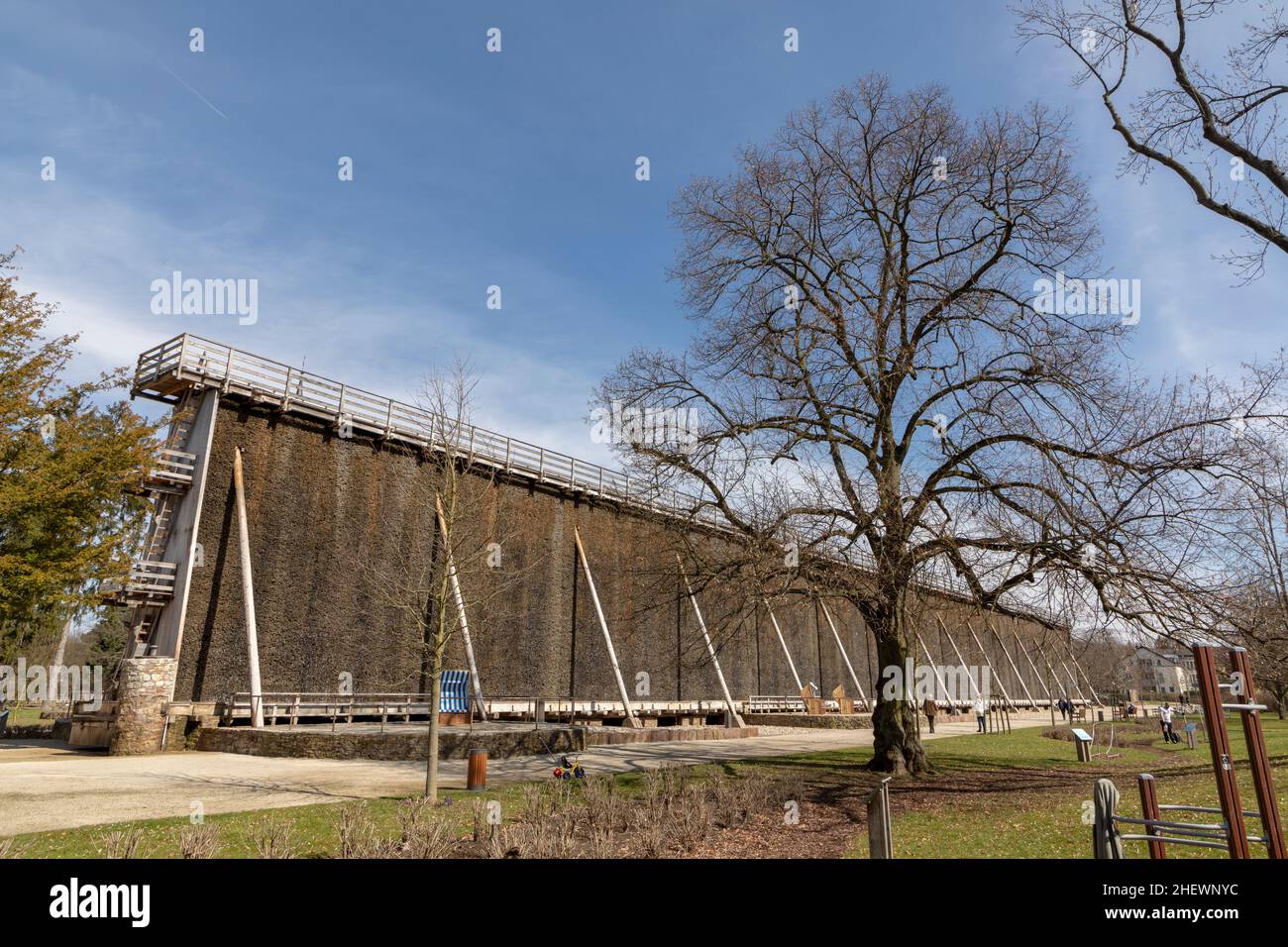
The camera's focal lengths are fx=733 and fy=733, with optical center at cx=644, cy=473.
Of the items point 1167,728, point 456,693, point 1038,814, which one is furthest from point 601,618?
point 1167,728

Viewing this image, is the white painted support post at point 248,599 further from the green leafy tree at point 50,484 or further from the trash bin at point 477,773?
the trash bin at point 477,773

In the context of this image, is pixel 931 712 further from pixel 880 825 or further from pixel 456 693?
pixel 880 825

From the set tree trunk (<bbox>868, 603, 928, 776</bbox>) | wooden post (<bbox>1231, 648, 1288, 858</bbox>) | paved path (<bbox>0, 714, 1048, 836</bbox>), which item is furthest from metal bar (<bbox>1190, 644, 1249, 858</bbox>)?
paved path (<bbox>0, 714, 1048, 836</bbox>)

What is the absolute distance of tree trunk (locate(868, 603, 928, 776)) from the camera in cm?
1745

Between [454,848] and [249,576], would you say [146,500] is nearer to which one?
[249,576]

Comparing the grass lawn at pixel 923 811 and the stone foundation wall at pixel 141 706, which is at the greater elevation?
the stone foundation wall at pixel 141 706

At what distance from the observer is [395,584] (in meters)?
17.2

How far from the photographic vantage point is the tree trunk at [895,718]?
1745cm

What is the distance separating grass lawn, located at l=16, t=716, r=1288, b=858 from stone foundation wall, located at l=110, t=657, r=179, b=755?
1090cm

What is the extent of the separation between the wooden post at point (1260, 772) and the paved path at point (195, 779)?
41.0 feet

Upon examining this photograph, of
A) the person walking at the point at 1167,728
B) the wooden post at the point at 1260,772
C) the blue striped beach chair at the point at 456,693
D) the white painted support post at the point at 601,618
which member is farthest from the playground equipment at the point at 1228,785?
the person walking at the point at 1167,728

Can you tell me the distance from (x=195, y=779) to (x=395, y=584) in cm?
533
